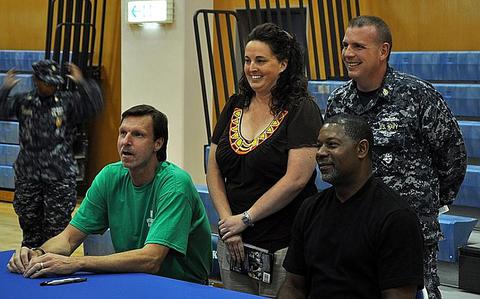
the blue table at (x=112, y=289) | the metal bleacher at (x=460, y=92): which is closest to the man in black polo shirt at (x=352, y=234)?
the blue table at (x=112, y=289)

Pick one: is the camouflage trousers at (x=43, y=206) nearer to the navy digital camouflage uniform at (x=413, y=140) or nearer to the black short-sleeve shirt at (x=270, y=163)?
the black short-sleeve shirt at (x=270, y=163)

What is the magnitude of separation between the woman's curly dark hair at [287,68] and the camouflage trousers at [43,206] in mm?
2072

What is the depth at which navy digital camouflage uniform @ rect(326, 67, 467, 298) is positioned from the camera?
290 centimetres

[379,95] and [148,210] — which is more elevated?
[379,95]

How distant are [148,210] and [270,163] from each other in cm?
45

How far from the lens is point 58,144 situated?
4.93 meters

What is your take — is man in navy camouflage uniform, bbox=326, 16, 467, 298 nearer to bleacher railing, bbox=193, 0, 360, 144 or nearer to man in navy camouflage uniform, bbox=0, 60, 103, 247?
man in navy camouflage uniform, bbox=0, 60, 103, 247

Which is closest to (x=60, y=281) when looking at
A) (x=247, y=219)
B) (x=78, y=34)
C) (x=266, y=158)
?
(x=247, y=219)

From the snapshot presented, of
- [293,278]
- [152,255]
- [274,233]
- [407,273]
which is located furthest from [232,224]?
[407,273]

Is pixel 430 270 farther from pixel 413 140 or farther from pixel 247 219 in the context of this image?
pixel 247 219

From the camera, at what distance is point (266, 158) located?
10.2 ft

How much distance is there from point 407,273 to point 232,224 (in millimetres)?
896

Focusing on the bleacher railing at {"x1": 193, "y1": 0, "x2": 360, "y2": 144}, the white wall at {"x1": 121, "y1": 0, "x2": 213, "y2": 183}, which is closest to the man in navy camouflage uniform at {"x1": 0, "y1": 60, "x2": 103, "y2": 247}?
the bleacher railing at {"x1": 193, "y1": 0, "x2": 360, "y2": 144}

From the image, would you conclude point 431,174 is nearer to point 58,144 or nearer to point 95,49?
point 58,144
